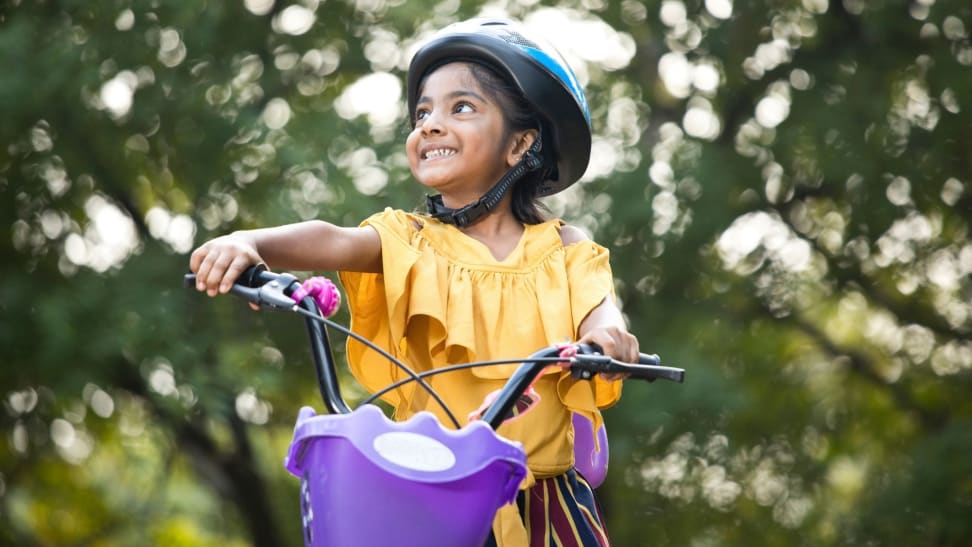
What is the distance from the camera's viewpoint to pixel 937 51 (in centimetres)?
872

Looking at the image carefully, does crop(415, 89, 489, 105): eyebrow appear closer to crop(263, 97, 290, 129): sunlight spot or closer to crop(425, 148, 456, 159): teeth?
crop(425, 148, 456, 159): teeth

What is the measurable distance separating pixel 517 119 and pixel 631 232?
5010 mm

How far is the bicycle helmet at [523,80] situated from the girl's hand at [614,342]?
63 cm

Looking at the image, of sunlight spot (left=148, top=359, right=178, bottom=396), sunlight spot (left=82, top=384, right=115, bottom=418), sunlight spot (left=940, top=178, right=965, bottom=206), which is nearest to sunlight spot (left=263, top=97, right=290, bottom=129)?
sunlight spot (left=148, top=359, right=178, bottom=396)

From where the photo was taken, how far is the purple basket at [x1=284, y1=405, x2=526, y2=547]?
232 centimetres

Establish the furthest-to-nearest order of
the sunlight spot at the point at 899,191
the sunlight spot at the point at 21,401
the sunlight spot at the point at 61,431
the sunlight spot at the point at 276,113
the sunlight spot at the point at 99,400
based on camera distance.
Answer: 1. the sunlight spot at the point at 899,191
2. the sunlight spot at the point at 61,431
3. the sunlight spot at the point at 21,401
4. the sunlight spot at the point at 276,113
5. the sunlight spot at the point at 99,400

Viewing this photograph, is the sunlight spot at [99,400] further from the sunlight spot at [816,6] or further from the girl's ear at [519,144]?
the sunlight spot at [816,6]

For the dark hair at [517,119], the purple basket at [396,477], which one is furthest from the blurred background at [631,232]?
the purple basket at [396,477]

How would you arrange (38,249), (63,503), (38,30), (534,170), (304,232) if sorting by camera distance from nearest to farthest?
(304,232), (534,170), (38,30), (38,249), (63,503)

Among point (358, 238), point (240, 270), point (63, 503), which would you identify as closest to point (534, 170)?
point (358, 238)

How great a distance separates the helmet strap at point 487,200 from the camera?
11.1ft

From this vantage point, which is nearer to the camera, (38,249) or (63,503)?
(38,249)

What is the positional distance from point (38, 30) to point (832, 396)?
594cm

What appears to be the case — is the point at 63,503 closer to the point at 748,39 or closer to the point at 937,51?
the point at 748,39
